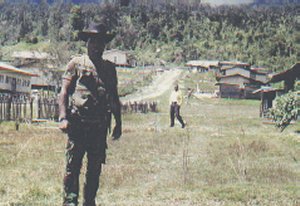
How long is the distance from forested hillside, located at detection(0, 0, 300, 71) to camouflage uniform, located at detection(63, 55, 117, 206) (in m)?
104

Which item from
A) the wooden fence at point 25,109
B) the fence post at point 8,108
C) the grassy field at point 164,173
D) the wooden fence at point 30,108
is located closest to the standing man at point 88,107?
the grassy field at point 164,173

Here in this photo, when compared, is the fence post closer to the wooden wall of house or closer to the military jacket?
the military jacket

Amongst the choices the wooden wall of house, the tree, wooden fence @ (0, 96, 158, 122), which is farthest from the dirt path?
the tree

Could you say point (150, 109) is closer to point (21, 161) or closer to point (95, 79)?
point (21, 161)

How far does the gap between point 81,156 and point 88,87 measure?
780 mm

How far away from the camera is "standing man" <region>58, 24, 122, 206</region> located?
5.39 metres

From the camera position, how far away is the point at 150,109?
36.6m

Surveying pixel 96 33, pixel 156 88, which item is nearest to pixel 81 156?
pixel 96 33

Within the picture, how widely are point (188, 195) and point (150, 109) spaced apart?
29.6 meters

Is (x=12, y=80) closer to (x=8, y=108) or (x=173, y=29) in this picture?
(x=8, y=108)

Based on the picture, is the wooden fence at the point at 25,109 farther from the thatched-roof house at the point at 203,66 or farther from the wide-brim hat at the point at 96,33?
the thatched-roof house at the point at 203,66

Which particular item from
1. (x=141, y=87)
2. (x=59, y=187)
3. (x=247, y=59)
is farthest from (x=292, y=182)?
(x=247, y=59)

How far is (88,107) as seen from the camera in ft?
17.7

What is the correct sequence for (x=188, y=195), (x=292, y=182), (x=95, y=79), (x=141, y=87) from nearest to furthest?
(x=95, y=79), (x=188, y=195), (x=292, y=182), (x=141, y=87)
